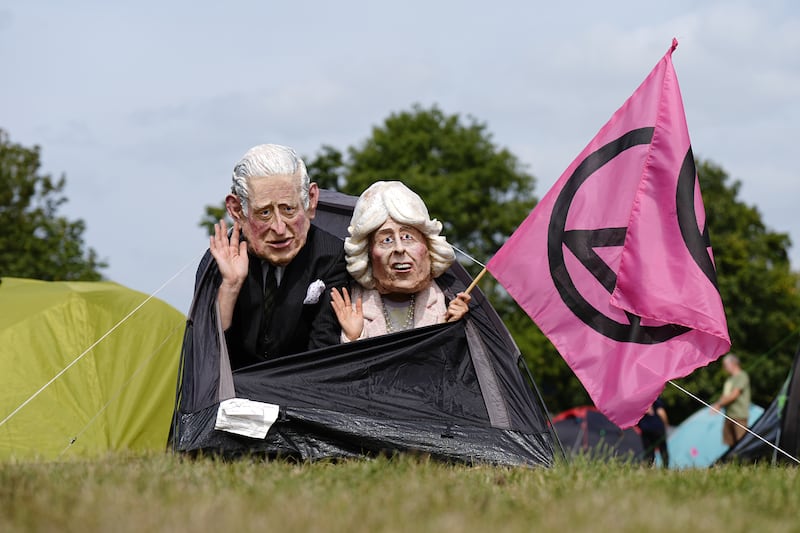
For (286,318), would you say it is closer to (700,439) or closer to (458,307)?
(458,307)

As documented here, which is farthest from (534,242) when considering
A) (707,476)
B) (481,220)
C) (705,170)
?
(705,170)

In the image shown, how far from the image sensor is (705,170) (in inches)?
1359

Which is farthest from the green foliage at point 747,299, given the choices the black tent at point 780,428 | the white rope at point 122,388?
the white rope at point 122,388

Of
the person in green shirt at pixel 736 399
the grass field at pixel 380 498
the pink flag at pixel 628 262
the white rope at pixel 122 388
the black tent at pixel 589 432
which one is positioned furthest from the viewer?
the black tent at pixel 589 432

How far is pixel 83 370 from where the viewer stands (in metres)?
7.75

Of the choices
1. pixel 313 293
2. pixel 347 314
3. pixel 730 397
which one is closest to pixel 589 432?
pixel 730 397

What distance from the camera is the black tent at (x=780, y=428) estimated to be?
834 cm

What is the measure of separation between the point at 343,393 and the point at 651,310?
176cm

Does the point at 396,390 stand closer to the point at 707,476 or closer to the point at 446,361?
the point at 446,361

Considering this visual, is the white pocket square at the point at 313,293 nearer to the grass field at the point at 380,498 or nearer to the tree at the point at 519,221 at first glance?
the grass field at the point at 380,498

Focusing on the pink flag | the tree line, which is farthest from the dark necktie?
the tree line

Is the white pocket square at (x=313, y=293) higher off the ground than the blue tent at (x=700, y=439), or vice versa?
the white pocket square at (x=313, y=293)

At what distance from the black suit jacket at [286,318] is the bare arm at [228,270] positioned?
0.10 metres

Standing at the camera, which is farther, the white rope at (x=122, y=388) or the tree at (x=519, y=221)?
the tree at (x=519, y=221)
